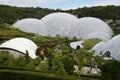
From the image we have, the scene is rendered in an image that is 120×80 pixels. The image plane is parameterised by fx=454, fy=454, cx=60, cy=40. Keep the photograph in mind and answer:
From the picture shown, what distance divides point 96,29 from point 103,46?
74.0 ft

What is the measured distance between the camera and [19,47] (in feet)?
181

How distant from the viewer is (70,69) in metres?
36.4

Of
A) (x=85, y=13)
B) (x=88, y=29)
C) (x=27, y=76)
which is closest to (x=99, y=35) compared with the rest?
(x=88, y=29)

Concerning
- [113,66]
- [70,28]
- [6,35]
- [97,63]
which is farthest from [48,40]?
[113,66]

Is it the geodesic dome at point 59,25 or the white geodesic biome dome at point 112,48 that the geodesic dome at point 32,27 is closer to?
the geodesic dome at point 59,25

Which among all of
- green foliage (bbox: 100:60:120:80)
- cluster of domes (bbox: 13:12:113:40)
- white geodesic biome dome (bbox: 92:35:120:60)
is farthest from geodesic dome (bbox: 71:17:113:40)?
green foliage (bbox: 100:60:120:80)

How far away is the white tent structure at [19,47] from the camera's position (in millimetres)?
53656

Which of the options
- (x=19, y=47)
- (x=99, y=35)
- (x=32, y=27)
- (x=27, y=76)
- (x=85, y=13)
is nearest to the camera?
(x=27, y=76)

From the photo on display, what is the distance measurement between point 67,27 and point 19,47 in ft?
85.1

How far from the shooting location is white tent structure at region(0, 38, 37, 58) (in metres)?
53.7

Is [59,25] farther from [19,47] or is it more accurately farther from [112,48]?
[112,48]

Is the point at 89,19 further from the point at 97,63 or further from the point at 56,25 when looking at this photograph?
the point at 97,63

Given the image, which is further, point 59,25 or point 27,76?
point 59,25

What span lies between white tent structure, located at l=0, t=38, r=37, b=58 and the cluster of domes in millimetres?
21610
